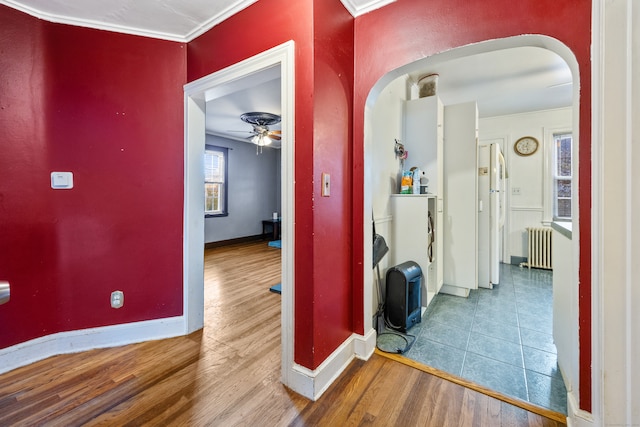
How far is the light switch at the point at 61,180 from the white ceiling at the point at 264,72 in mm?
1061

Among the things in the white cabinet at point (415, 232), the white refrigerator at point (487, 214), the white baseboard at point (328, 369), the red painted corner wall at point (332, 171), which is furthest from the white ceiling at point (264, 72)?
the white baseboard at point (328, 369)

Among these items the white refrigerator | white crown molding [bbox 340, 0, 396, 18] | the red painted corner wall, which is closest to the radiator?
the white refrigerator

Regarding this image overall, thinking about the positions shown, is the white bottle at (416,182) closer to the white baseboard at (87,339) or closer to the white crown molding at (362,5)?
the white crown molding at (362,5)

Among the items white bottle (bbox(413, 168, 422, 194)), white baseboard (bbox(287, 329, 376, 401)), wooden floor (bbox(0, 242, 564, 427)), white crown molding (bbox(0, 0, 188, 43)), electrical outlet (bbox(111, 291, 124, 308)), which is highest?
white crown molding (bbox(0, 0, 188, 43))

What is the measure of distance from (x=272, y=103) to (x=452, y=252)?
3.05m

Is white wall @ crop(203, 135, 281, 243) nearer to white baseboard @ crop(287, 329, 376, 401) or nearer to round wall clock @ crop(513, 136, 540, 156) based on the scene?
white baseboard @ crop(287, 329, 376, 401)

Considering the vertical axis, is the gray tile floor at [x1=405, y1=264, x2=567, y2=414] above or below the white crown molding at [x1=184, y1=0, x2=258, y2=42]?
below

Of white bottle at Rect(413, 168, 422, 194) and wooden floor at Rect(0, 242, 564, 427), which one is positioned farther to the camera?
white bottle at Rect(413, 168, 422, 194)

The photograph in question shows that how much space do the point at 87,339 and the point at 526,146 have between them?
6.15 m

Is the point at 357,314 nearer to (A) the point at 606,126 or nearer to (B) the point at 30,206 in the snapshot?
(A) the point at 606,126

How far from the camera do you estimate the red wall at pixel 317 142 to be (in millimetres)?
1511

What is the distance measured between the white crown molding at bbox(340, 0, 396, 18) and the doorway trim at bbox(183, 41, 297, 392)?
1.79 feet

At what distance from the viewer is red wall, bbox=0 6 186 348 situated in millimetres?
1749

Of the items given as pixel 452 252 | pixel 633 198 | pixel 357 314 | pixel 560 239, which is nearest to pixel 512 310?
pixel 452 252
